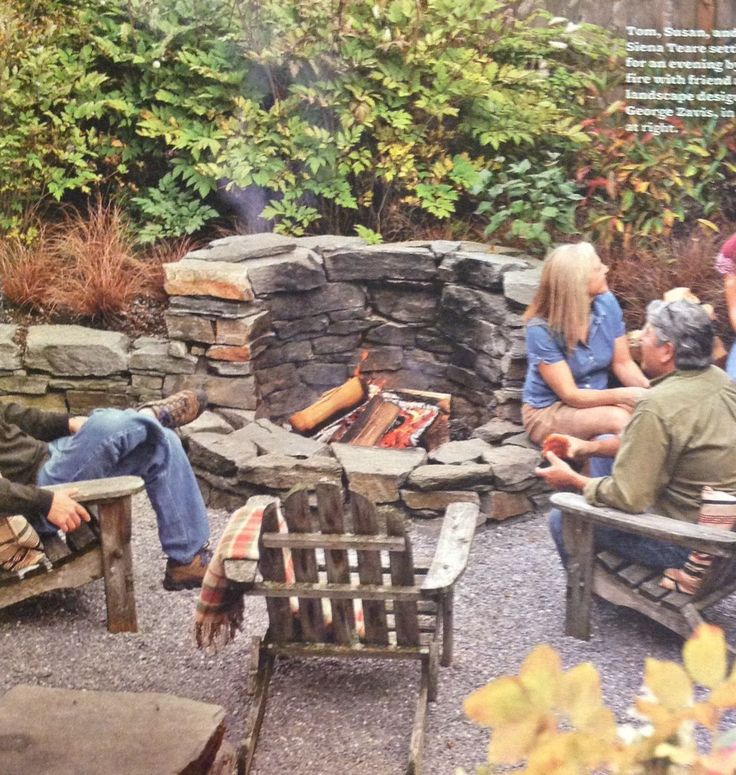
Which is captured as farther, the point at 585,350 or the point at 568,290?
the point at 585,350

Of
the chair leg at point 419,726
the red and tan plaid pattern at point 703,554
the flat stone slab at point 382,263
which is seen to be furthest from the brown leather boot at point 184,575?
the flat stone slab at point 382,263

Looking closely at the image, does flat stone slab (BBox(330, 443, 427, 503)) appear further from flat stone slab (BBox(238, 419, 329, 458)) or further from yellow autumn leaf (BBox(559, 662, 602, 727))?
yellow autumn leaf (BBox(559, 662, 602, 727))

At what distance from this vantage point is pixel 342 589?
2.90 metres

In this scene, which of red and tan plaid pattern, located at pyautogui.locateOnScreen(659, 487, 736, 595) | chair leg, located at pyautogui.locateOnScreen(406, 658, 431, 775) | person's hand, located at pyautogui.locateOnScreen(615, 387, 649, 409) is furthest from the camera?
person's hand, located at pyautogui.locateOnScreen(615, 387, 649, 409)

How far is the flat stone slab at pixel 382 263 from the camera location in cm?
552

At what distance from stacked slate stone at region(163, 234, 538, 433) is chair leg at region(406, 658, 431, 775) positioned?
2273mm

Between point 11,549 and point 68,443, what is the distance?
20.2 inches

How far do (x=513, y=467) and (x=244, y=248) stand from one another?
6.04ft

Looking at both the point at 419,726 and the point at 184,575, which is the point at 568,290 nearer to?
the point at 184,575

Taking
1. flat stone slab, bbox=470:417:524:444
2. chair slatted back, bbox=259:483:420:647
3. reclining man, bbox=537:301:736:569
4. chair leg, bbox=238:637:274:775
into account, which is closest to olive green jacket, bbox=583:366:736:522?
reclining man, bbox=537:301:736:569

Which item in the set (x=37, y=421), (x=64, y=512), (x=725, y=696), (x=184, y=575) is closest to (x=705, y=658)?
(x=725, y=696)

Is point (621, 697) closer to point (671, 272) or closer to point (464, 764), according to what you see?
point (464, 764)

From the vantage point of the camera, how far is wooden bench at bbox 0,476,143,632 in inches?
135

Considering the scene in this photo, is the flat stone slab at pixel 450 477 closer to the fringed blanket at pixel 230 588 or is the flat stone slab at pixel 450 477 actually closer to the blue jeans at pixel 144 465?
the blue jeans at pixel 144 465
